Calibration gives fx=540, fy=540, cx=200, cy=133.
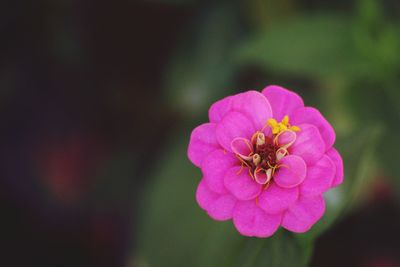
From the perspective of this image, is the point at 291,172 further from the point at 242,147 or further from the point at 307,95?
the point at 307,95

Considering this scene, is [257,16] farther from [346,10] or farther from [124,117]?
[124,117]

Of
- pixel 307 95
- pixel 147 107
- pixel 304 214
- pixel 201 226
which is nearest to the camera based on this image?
pixel 304 214

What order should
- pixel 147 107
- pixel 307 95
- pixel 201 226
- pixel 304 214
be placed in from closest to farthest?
1. pixel 304 214
2. pixel 201 226
3. pixel 307 95
4. pixel 147 107

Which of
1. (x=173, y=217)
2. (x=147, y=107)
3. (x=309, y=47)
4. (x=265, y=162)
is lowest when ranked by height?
(x=173, y=217)

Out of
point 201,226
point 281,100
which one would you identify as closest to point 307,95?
point 201,226

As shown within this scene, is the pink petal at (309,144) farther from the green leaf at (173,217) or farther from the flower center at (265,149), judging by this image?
the green leaf at (173,217)

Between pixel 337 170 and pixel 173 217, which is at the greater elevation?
pixel 337 170

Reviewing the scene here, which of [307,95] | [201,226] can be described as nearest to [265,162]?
[201,226]

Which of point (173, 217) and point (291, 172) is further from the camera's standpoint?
point (173, 217)
